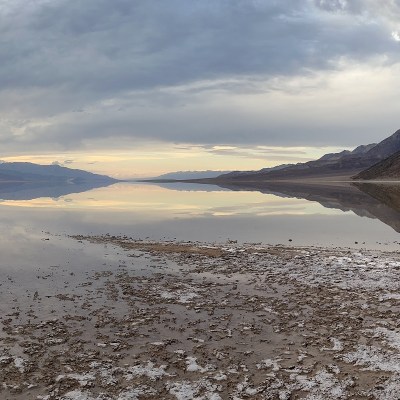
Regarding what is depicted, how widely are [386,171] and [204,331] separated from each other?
174m

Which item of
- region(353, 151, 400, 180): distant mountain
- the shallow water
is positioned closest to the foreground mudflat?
the shallow water

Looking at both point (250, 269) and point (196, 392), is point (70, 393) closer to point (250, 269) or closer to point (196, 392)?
point (196, 392)

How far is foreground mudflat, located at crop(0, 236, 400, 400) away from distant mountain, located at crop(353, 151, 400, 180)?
155 metres

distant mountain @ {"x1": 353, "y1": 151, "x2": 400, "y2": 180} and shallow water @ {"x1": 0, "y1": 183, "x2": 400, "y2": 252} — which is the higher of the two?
distant mountain @ {"x1": 353, "y1": 151, "x2": 400, "y2": 180}

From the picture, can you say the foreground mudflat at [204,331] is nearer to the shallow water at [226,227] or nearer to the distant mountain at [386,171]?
the shallow water at [226,227]

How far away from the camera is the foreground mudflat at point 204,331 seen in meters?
9.16

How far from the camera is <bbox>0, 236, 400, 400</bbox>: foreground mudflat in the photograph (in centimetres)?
916

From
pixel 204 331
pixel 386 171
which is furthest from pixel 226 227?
pixel 386 171

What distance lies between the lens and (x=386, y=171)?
168625 mm

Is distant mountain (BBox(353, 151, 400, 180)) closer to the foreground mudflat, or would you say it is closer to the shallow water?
the shallow water

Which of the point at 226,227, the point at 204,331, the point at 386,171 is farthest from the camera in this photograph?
the point at 386,171

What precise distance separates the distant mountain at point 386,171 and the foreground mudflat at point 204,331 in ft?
510

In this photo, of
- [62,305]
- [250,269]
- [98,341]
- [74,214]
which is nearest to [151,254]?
[250,269]

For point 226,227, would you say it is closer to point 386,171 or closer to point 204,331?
point 204,331
